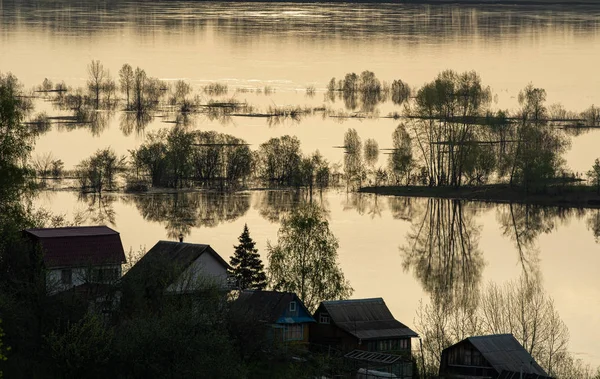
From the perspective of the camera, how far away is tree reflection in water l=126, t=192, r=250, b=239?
4153 cm

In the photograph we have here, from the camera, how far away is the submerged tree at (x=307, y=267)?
31.2m

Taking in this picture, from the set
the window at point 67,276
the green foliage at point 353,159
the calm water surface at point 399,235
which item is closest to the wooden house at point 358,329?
the calm water surface at point 399,235

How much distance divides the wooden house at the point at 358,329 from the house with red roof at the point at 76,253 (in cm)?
408

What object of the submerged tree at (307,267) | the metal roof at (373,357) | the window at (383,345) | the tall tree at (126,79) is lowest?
the metal roof at (373,357)

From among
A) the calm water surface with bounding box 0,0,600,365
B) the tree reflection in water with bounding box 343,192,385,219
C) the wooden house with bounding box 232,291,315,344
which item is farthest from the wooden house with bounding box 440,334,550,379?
the tree reflection in water with bounding box 343,192,385,219

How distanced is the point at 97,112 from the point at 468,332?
113 feet

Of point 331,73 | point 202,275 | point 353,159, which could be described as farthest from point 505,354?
point 331,73

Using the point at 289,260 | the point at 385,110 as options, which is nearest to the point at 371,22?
the point at 385,110

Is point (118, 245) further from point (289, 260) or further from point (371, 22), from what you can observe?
point (371, 22)

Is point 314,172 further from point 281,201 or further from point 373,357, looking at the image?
point 373,357

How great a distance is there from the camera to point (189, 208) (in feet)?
146

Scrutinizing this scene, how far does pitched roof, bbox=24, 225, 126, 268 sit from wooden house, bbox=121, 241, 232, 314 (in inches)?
27.5

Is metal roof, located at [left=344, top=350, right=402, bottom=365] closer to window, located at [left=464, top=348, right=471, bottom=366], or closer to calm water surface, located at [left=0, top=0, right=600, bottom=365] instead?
window, located at [left=464, top=348, right=471, bottom=366]

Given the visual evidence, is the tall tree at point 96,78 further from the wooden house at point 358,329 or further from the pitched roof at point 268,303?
the wooden house at point 358,329
